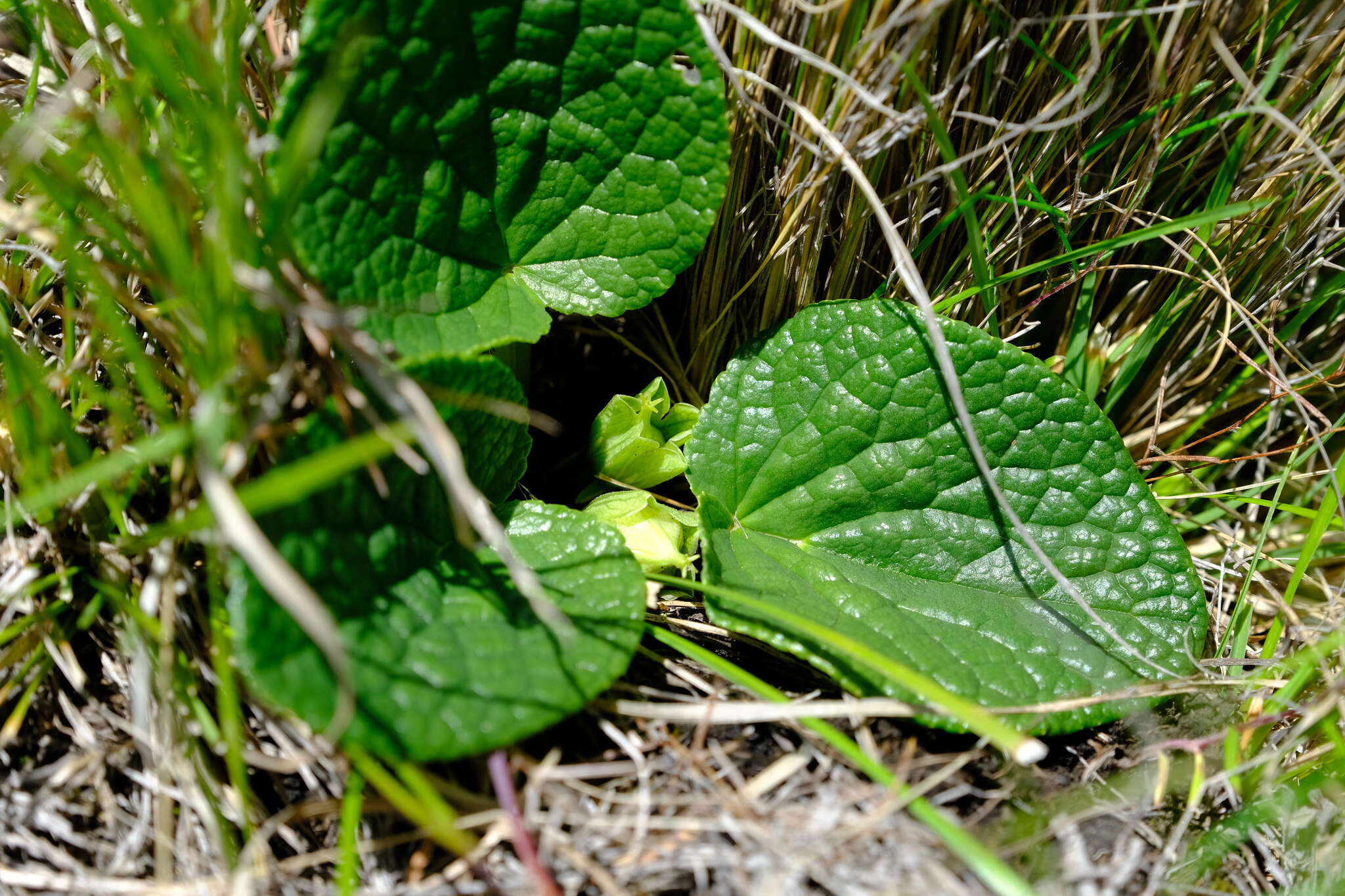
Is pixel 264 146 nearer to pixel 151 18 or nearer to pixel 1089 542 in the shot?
pixel 151 18

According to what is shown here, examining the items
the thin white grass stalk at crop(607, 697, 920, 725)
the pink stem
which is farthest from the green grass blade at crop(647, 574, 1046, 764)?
the pink stem

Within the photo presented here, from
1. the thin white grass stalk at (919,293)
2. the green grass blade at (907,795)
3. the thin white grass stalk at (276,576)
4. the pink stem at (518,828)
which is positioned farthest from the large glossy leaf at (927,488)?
the thin white grass stalk at (276,576)

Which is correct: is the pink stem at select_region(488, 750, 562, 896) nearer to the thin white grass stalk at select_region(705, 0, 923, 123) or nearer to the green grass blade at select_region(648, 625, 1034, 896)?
the green grass blade at select_region(648, 625, 1034, 896)

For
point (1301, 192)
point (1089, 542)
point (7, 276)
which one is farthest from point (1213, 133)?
point (7, 276)

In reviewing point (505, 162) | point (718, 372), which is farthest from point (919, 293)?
point (505, 162)

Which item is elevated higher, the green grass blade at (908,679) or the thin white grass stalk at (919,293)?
the thin white grass stalk at (919,293)

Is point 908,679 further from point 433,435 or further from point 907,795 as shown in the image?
point 433,435

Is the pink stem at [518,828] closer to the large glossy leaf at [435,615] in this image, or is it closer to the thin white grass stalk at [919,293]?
the large glossy leaf at [435,615]
